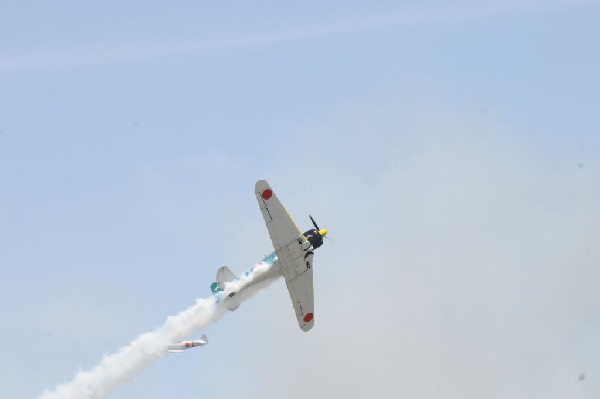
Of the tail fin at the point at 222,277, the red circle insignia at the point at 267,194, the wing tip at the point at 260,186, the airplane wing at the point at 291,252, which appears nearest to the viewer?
the wing tip at the point at 260,186

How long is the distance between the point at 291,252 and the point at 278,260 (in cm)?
131

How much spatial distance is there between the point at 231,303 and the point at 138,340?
8490 mm

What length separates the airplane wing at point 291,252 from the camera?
92.0 m

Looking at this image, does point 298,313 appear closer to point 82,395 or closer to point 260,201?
point 260,201

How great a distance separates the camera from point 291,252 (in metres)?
94.2

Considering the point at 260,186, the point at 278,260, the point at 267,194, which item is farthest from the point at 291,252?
the point at 260,186

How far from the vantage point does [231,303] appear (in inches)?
3772

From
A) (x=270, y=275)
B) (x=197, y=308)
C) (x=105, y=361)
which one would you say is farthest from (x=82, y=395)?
(x=270, y=275)

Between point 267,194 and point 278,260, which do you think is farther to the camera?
point 278,260

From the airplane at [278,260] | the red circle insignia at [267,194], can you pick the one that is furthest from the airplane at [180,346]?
the red circle insignia at [267,194]

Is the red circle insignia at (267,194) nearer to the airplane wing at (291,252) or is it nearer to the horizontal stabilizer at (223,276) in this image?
the airplane wing at (291,252)

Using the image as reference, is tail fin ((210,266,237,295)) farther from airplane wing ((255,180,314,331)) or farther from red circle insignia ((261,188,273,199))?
red circle insignia ((261,188,273,199))

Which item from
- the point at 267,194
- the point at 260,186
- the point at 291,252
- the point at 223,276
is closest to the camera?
the point at 260,186

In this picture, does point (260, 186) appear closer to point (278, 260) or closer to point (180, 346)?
point (278, 260)
